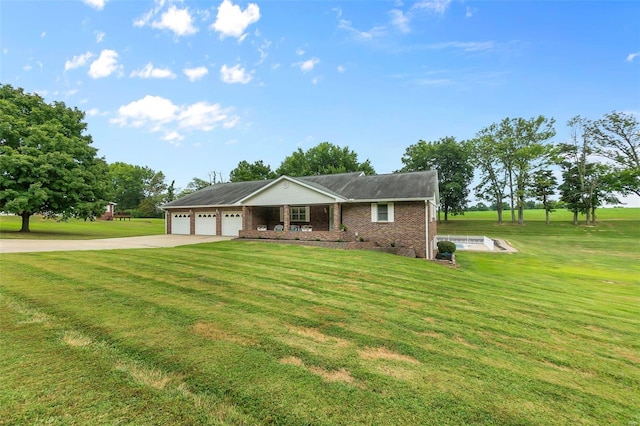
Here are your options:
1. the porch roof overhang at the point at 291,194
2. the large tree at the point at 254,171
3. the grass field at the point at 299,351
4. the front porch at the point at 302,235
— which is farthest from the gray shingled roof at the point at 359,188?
the large tree at the point at 254,171

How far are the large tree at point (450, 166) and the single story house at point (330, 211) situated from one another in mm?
26158

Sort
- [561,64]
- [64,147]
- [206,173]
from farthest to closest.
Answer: [206,173] → [64,147] → [561,64]

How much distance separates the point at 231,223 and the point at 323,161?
26.1 m

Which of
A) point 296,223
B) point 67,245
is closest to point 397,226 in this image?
point 296,223

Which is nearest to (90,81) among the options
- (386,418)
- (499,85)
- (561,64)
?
(386,418)

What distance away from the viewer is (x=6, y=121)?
1939cm

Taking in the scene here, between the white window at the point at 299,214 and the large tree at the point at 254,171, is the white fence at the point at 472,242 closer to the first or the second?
the white window at the point at 299,214

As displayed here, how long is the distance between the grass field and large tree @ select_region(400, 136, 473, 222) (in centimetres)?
3746

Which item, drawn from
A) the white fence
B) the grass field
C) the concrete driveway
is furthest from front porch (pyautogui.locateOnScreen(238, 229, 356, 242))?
the white fence

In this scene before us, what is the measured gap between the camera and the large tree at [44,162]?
18781 millimetres

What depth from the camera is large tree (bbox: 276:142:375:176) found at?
4450cm

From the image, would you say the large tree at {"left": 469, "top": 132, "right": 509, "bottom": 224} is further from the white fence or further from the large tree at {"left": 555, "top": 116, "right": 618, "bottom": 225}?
the white fence

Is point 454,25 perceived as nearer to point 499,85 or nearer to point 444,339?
point 499,85

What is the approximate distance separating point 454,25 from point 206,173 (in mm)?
57390
